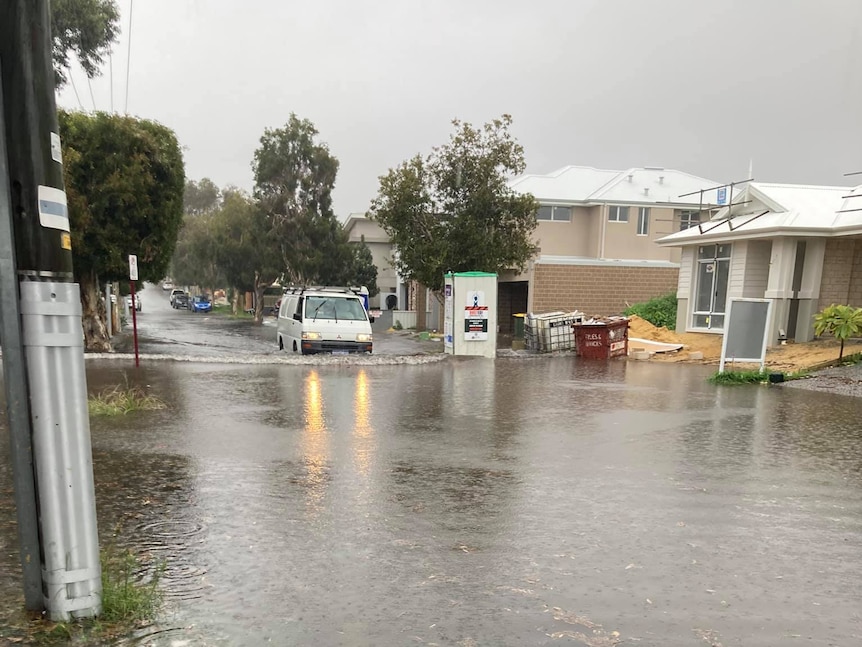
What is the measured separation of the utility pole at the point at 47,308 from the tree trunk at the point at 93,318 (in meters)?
14.6

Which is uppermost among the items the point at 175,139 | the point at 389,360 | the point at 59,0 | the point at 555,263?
the point at 59,0

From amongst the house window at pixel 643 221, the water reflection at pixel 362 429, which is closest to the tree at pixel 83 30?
the water reflection at pixel 362 429

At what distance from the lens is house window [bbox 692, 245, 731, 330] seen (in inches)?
763

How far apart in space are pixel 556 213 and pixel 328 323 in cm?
1811

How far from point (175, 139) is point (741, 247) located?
53.6ft

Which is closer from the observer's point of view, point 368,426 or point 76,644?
point 76,644

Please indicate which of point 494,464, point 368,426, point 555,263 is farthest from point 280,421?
point 555,263

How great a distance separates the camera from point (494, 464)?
6.32 metres

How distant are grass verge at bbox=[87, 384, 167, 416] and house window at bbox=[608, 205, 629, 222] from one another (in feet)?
82.8

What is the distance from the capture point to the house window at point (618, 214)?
30.0m

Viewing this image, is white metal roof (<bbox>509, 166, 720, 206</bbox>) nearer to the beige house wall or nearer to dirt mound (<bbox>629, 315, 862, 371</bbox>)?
the beige house wall

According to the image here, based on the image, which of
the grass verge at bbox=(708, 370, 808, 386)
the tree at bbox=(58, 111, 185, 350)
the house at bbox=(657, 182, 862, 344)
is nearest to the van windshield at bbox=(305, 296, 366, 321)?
the tree at bbox=(58, 111, 185, 350)

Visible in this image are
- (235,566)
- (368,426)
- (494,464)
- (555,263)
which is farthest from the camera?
(555,263)

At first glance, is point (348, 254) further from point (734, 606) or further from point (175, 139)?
point (734, 606)
